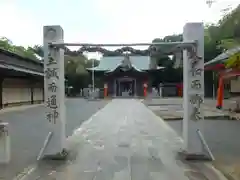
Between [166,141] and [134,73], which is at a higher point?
[134,73]

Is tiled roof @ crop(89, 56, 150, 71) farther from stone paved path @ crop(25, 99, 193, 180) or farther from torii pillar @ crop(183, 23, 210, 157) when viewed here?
torii pillar @ crop(183, 23, 210, 157)

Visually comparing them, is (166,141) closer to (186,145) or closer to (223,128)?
(186,145)

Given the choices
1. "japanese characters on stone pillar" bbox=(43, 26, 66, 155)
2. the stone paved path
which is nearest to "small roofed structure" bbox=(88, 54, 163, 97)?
the stone paved path

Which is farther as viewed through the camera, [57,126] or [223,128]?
[223,128]

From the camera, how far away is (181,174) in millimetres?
7848

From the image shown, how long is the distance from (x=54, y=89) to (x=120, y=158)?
2.48 m

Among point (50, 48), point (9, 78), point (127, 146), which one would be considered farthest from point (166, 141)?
point (9, 78)

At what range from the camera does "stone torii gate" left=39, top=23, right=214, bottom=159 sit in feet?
31.0

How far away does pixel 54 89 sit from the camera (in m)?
9.61

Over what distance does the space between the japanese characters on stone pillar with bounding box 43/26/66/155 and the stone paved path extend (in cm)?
70

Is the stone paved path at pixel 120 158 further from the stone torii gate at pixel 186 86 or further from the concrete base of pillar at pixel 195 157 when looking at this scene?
the stone torii gate at pixel 186 86

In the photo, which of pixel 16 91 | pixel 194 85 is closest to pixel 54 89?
pixel 194 85

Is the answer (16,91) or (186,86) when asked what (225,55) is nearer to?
(186,86)

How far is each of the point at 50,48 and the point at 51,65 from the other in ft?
1.45
